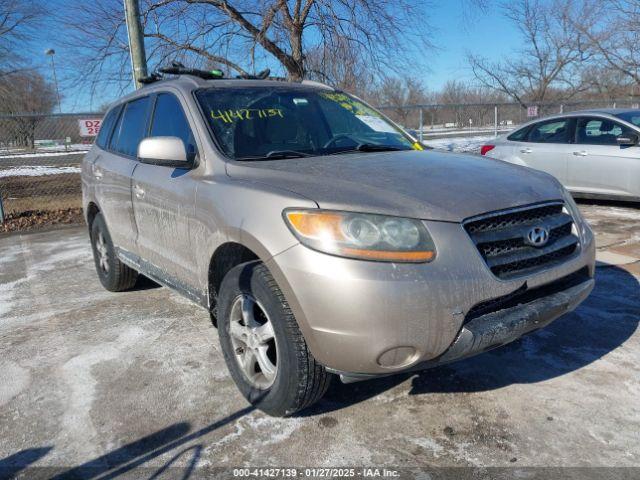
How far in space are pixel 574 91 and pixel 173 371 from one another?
87.3 feet

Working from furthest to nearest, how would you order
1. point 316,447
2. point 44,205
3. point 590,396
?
point 44,205
point 590,396
point 316,447

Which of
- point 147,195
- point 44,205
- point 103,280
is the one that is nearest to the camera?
point 147,195

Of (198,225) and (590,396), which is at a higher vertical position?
(198,225)

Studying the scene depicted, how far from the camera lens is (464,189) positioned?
2453 millimetres

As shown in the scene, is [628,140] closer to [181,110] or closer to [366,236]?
[181,110]

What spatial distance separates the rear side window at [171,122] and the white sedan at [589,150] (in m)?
6.20

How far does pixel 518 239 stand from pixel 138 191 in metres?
2.63

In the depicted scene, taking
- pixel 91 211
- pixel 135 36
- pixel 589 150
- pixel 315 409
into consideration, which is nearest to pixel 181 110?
pixel 315 409

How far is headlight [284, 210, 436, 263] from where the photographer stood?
2139 millimetres

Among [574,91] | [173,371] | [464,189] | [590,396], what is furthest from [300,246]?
[574,91]

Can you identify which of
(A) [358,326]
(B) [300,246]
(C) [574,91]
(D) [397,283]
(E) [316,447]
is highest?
(C) [574,91]

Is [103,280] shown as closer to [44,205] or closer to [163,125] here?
[163,125]

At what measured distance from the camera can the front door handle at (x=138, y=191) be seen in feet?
12.1

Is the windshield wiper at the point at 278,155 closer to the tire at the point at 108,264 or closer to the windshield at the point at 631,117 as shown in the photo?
the tire at the point at 108,264
